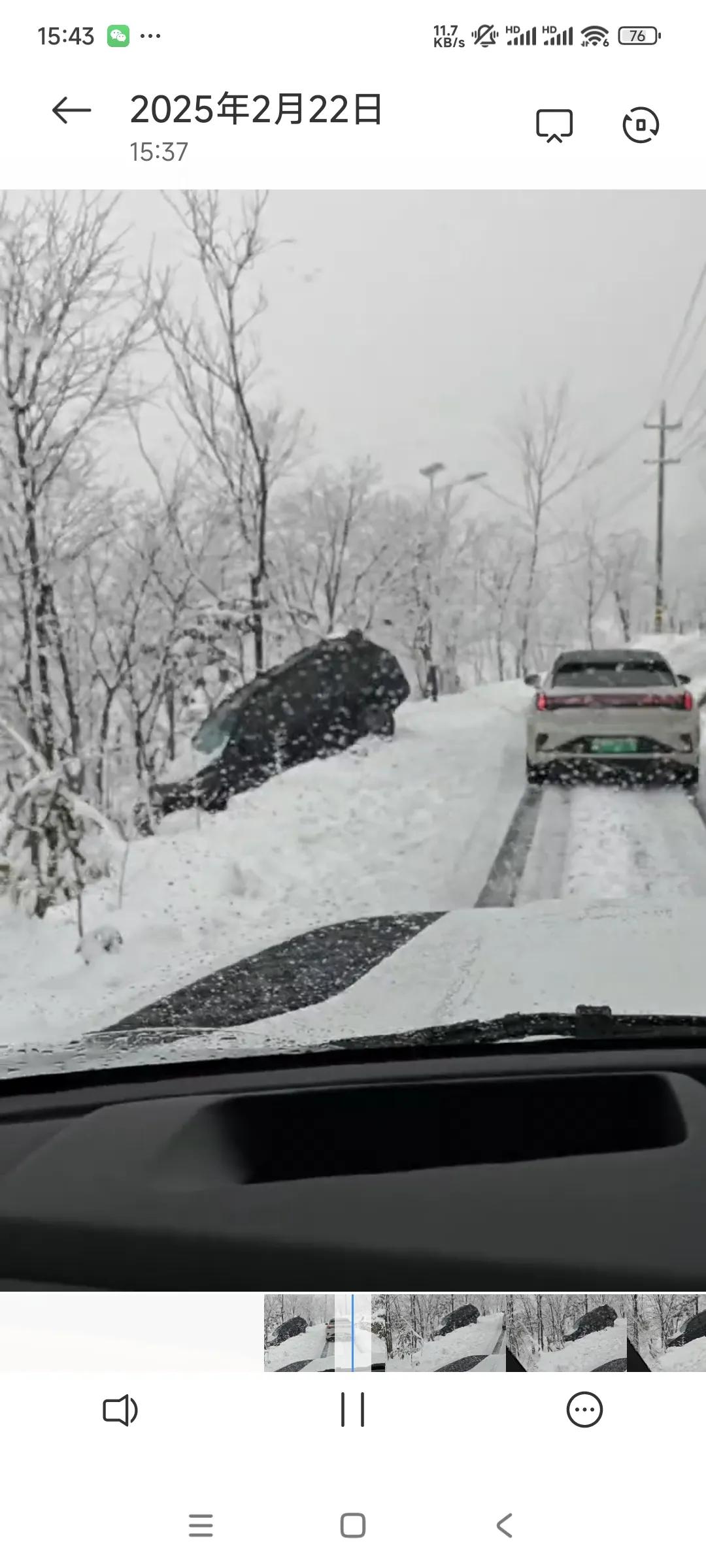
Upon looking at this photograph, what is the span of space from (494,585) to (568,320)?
647 mm

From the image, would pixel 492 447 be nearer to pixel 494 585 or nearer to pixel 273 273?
pixel 494 585

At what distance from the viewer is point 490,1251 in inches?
63.9

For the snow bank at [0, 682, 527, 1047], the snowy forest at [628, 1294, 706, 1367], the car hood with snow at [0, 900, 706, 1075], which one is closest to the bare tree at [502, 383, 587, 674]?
the snow bank at [0, 682, 527, 1047]

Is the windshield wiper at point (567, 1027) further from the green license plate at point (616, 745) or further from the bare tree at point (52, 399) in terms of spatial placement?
the bare tree at point (52, 399)

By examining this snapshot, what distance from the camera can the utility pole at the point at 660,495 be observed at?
272 cm

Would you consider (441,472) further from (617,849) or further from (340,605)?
(617,849)

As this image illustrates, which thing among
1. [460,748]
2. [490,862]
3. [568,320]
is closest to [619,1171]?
[490,862]

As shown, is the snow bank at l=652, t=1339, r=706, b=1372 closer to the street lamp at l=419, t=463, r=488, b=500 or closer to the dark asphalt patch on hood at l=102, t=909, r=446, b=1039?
the dark asphalt patch on hood at l=102, t=909, r=446, b=1039

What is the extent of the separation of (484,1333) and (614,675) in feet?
5.21
